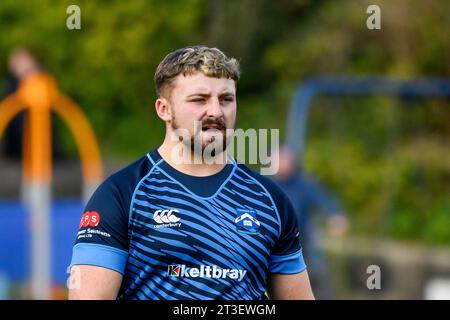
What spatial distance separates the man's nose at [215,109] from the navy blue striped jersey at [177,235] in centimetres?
25

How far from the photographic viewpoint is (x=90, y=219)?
14.1 feet

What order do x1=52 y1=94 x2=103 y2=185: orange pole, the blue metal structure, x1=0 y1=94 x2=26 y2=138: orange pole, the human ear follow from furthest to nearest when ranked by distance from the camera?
the blue metal structure < x1=52 y1=94 x2=103 y2=185: orange pole < x1=0 y1=94 x2=26 y2=138: orange pole < the human ear

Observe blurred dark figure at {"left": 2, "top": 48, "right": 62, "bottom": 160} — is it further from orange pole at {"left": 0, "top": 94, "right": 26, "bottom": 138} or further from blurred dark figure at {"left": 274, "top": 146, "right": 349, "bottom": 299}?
blurred dark figure at {"left": 274, "top": 146, "right": 349, "bottom": 299}

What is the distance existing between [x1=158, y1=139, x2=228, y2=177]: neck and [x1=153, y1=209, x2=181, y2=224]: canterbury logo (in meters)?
0.19

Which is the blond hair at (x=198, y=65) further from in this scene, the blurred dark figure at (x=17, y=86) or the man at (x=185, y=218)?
the blurred dark figure at (x=17, y=86)

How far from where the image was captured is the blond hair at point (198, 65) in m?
4.33

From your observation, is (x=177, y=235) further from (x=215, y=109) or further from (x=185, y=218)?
(x=215, y=109)

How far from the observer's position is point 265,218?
442 centimetres

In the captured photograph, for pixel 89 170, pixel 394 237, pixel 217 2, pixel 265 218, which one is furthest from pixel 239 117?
pixel 265 218

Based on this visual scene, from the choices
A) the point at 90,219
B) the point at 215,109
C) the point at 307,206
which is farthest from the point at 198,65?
the point at 307,206

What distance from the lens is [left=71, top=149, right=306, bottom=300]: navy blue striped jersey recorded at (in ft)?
14.0

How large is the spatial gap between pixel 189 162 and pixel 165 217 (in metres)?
0.25

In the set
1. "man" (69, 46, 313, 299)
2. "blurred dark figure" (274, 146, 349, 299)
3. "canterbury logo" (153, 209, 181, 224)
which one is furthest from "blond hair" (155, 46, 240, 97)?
"blurred dark figure" (274, 146, 349, 299)

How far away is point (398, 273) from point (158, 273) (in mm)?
10798
